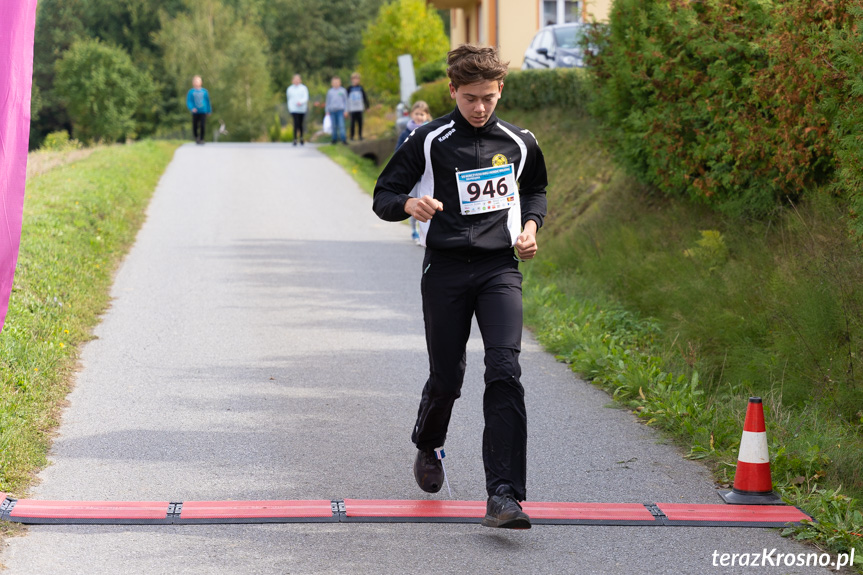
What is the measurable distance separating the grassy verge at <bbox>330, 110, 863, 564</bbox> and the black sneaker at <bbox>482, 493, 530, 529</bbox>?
4.13 feet

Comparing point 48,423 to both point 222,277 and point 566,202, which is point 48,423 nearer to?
point 222,277

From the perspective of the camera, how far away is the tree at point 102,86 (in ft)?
203

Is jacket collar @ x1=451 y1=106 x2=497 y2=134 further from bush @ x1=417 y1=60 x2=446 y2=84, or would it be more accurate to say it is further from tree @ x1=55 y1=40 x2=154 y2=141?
tree @ x1=55 y1=40 x2=154 y2=141

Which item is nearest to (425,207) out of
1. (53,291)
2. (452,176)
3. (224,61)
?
(452,176)

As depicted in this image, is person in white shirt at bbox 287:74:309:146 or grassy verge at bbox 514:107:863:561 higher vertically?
person in white shirt at bbox 287:74:309:146

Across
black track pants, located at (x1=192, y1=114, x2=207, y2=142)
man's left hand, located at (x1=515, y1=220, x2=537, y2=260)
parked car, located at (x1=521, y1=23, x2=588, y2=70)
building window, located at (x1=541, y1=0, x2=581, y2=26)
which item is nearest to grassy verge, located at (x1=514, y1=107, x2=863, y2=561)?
man's left hand, located at (x1=515, y1=220, x2=537, y2=260)

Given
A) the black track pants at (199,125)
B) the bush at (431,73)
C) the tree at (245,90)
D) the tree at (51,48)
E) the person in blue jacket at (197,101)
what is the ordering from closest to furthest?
the person in blue jacket at (197,101), the black track pants at (199,125), the bush at (431,73), the tree at (245,90), the tree at (51,48)

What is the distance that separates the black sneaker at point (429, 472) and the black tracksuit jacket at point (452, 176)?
1.02 meters

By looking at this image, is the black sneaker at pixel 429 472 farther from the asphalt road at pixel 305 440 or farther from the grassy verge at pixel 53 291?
the grassy verge at pixel 53 291

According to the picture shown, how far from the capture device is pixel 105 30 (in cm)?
7369

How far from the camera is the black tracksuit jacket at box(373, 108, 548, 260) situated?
498 cm

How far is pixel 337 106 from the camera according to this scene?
102 ft

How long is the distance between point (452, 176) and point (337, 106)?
26.6 m

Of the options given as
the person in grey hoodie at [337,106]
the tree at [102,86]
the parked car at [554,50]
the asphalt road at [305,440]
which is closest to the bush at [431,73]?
the person in grey hoodie at [337,106]
